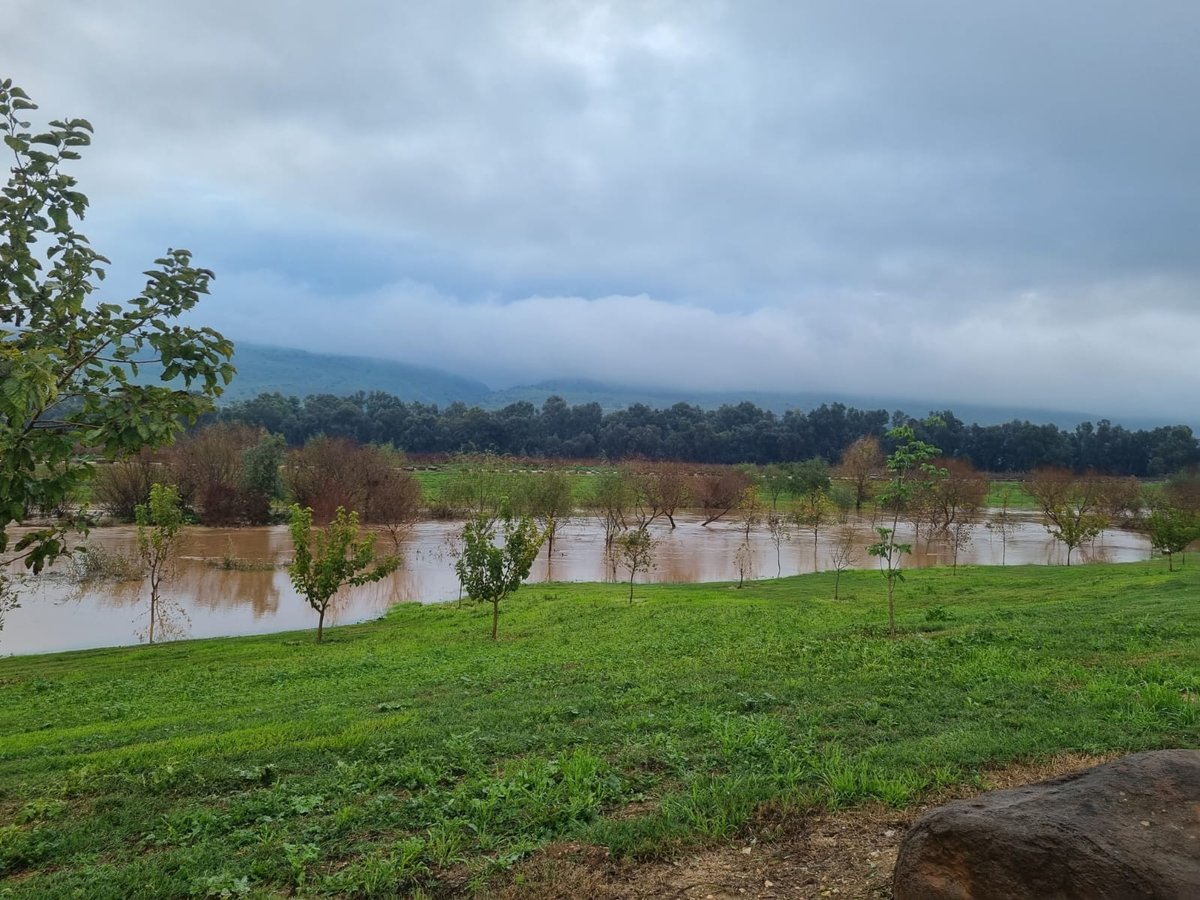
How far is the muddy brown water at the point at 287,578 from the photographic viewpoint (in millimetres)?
31703

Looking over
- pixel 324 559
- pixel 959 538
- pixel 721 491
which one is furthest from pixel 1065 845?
pixel 721 491

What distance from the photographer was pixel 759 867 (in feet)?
16.4

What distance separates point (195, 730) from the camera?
11.0 m

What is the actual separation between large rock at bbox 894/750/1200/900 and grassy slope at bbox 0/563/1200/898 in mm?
1860

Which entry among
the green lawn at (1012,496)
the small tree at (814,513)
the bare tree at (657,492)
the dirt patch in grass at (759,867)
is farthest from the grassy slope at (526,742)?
the green lawn at (1012,496)

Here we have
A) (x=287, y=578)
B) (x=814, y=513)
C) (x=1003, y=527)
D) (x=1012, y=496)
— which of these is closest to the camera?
(x=287, y=578)

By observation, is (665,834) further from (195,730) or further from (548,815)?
(195,730)

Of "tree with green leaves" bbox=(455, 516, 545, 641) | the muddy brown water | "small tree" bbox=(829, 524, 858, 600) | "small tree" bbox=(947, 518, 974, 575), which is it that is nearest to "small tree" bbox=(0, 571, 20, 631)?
the muddy brown water

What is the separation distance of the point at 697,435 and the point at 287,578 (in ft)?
397

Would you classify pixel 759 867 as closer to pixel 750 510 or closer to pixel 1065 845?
pixel 1065 845

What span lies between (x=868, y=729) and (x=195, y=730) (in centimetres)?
920

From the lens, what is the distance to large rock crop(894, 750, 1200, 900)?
3723mm

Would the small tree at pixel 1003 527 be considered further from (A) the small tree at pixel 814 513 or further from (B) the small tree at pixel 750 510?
(B) the small tree at pixel 750 510

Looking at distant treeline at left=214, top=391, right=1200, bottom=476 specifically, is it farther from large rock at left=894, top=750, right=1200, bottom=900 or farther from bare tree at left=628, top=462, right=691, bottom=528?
large rock at left=894, top=750, right=1200, bottom=900
